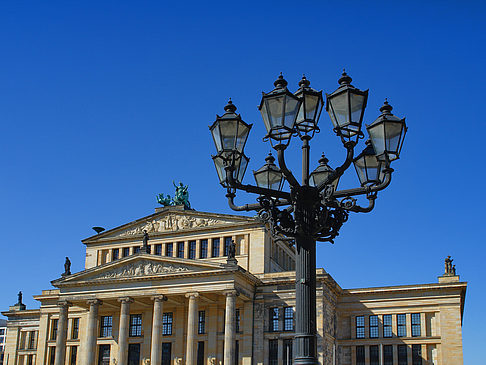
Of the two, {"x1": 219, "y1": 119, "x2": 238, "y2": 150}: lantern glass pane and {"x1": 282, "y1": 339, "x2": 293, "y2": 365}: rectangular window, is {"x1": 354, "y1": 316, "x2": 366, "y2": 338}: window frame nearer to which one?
{"x1": 282, "y1": 339, "x2": 293, "y2": 365}: rectangular window

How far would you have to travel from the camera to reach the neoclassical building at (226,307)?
52938 mm

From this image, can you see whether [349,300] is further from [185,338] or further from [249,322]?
[185,338]

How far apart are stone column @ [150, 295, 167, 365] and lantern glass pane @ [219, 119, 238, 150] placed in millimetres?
42538

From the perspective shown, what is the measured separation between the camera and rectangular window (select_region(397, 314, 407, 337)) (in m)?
56.8

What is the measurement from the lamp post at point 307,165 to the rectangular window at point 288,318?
Answer: 142 ft

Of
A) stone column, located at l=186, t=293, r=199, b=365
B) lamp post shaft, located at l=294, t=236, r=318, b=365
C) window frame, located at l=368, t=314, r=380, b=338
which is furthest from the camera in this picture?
window frame, located at l=368, t=314, r=380, b=338

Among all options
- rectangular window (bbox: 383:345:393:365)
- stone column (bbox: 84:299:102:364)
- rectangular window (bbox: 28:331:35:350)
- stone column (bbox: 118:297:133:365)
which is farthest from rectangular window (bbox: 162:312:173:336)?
rectangular window (bbox: 28:331:35:350)

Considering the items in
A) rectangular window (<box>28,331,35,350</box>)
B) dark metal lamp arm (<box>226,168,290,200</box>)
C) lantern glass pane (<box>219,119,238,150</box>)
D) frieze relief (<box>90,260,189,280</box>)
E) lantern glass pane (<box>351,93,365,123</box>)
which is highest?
frieze relief (<box>90,260,189,280</box>)

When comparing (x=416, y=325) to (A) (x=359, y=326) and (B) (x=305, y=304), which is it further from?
(B) (x=305, y=304)

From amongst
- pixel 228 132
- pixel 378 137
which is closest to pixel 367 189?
pixel 378 137

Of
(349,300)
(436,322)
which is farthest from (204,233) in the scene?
(436,322)

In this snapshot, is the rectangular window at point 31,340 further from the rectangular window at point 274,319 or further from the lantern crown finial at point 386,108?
the lantern crown finial at point 386,108

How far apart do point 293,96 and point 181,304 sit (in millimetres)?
48272

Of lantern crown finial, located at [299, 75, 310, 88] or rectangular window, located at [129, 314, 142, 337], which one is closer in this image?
lantern crown finial, located at [299, 75, 310, 88]
